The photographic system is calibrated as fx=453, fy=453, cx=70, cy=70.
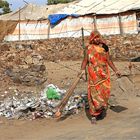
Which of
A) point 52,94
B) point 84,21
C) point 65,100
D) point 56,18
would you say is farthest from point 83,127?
point 56,18

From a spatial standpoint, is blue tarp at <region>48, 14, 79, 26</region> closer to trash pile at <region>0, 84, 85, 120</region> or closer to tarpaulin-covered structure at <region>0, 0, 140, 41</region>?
tarpaulin-covered structure at <region>0, 0, 140, 41</region>

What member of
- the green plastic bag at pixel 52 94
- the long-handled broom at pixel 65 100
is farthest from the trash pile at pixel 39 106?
the long-handled broom at pixel 65 100

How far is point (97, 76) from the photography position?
7.96m

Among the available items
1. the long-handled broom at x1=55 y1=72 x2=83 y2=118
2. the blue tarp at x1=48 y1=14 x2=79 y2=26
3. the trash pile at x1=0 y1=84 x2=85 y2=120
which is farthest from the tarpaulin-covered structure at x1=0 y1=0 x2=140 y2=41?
the long-handled broom at x1=55 y1=72 x2=83 y2=118

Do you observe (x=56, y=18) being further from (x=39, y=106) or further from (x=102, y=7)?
(x=39, y=106)

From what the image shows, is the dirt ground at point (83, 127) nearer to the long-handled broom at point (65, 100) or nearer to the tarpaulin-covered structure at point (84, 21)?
the long-handled broom at point (65, 100)

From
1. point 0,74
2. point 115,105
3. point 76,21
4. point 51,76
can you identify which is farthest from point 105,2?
point 115,105

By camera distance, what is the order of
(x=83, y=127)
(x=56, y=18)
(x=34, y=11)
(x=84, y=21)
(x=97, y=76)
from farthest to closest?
(x=34, y=11), (x=56, y=18), (x=84, y=21), (x=97, y=76), (x=83, y=127)

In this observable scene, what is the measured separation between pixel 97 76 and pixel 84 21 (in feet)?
58.2

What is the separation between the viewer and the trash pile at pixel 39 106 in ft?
27.8

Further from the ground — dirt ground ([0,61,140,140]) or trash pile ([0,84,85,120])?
trash pile ([0,84,85,120])

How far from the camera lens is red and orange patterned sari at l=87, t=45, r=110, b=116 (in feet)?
26.0

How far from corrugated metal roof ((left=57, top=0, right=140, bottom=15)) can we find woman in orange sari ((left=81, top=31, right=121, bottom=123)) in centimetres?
1506

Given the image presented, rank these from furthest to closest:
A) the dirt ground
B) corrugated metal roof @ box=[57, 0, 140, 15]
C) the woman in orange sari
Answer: corrugated metal roof @ box=[57, 0, 140, 15] < the woman in orange sari < the dirt ground
